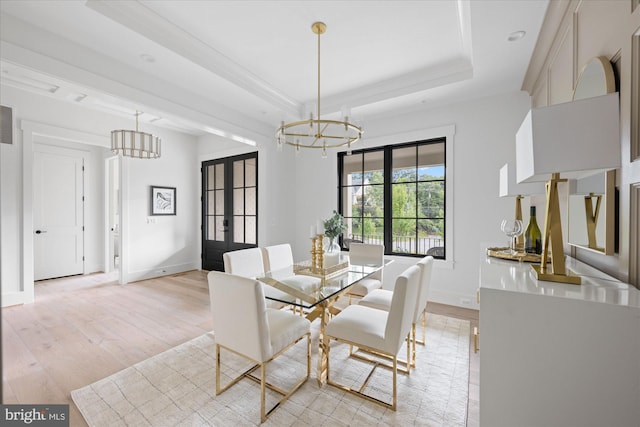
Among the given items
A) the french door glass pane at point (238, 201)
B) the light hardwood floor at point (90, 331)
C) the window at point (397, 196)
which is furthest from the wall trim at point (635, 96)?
the french door glass pane at point (238, 201)

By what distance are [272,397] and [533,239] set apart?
2.14 m

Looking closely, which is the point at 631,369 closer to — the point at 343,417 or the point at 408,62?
the point at 343,417

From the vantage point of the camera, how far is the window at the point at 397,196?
3.95 metres

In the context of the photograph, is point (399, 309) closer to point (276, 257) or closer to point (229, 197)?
point (276, 257)

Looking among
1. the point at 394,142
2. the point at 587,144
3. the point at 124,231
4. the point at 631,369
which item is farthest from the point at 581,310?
the point at 124,231

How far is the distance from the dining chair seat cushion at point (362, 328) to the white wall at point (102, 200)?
3972 mm

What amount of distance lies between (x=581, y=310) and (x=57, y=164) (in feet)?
22.8

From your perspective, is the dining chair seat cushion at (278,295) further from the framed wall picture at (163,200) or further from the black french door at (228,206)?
the framed wall picture at (163,200)

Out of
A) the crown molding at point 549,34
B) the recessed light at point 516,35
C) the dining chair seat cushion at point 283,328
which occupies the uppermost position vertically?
the recessed light at point 516,35

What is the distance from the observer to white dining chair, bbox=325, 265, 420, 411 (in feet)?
6.15

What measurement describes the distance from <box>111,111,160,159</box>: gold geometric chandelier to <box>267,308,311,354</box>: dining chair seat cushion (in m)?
2.89

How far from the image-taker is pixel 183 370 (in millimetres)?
2375

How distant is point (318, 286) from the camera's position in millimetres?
2371

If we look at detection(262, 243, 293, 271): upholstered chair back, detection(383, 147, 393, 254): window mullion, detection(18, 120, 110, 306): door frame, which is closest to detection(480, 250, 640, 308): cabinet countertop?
detection(262, 243, 293, 271): upholstered chair back
